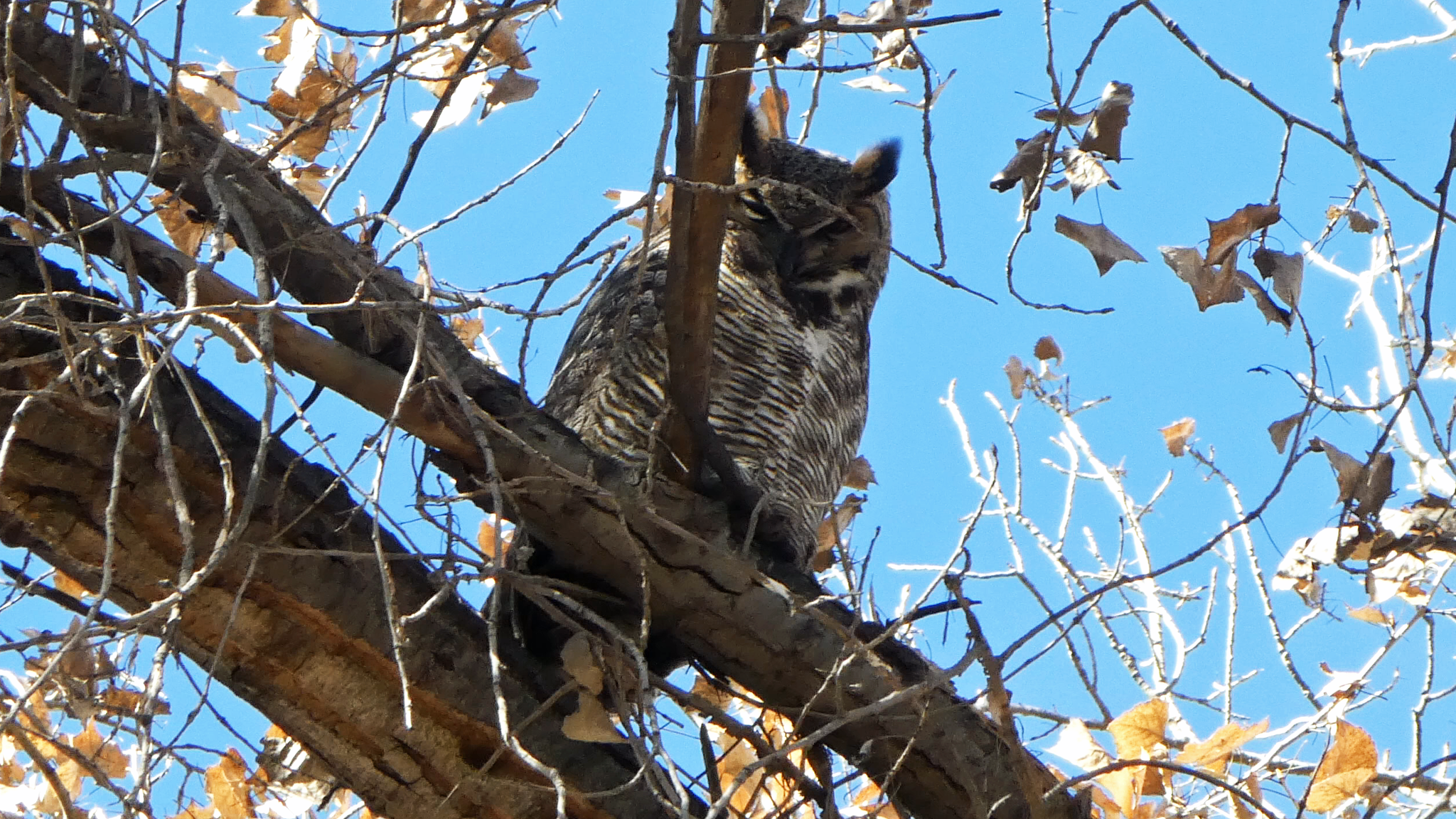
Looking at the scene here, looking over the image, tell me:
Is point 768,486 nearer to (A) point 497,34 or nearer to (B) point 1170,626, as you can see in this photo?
(A) point 497,34

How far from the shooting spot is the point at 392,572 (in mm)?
2189

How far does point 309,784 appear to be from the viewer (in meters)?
2.47

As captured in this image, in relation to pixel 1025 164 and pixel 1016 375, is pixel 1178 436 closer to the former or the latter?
pixel 1016 375

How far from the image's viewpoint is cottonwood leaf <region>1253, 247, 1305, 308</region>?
1.69 metres

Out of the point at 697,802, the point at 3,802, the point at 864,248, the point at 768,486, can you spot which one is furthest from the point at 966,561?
the point at 3,802

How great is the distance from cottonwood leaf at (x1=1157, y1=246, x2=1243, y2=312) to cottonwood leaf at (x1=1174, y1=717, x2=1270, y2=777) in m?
0.76

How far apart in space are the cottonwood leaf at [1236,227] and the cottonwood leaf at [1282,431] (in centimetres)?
31

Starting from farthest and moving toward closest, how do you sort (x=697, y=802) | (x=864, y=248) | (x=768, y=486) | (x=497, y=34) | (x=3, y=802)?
(x=864, y=248), (x=768, y=486), (x=3, y=802), (x=497, y=34), (x=697, y=802)

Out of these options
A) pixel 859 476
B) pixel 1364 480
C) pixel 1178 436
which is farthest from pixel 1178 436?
pixel 1364 480

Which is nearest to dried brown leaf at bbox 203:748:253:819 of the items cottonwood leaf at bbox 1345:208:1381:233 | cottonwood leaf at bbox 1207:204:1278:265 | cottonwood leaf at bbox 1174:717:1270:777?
cottonwood leaf at bbox 1174:717:1270:777

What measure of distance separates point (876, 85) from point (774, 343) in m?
0.92

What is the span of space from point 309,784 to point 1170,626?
2396 mm

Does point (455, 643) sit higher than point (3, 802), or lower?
higher

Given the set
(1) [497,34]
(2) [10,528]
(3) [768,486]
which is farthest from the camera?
(3) [768,486]
